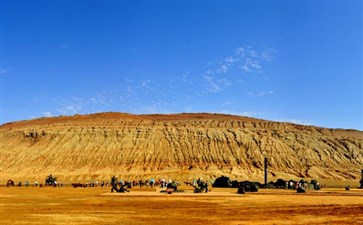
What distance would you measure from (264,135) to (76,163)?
4378cm

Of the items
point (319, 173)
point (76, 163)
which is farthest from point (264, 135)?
point (76, 163)

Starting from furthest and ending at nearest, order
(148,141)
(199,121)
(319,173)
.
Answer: (199,121) → (148,141) → (319,173)

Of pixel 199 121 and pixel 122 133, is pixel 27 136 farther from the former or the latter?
pixel 199 121

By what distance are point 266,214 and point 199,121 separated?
96780 millimetres

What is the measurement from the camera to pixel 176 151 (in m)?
96.9

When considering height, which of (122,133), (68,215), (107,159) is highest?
(122,133)

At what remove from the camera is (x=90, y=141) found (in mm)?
102875

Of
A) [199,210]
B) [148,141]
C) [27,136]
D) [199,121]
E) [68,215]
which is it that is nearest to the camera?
[68,215]

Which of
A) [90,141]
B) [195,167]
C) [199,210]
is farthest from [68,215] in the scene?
[90,141]

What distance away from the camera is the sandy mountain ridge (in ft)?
292

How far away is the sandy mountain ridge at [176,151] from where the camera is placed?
88.9 metres

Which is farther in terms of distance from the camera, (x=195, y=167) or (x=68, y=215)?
(x=195, y=167)

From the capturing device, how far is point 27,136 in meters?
110

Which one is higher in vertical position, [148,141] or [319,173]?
[148,141]
